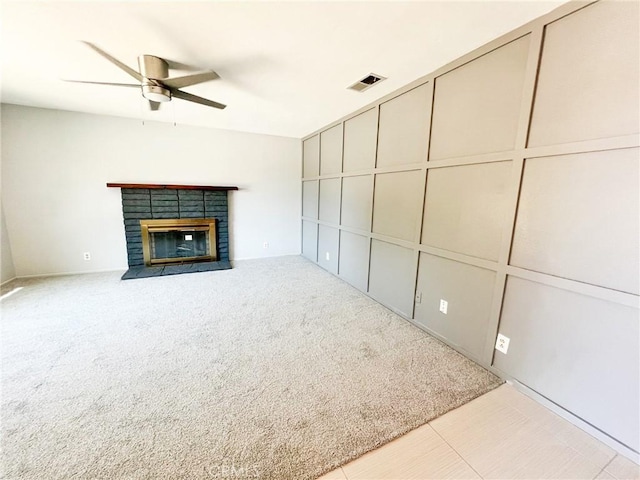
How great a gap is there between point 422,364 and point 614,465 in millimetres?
970

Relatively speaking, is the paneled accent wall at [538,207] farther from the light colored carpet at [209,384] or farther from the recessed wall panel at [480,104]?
the light colored carpet at [209,384]

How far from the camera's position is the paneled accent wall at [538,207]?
125 centimetres

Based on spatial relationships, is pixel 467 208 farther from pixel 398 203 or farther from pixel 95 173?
pixel 95 173

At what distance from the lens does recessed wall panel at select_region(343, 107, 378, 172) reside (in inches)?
118

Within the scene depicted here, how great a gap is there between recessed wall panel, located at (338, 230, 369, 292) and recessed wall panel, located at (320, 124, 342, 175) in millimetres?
1041

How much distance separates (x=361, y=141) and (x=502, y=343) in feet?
8.45

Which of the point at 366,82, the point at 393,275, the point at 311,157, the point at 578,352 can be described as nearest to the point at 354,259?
the point at 393,275

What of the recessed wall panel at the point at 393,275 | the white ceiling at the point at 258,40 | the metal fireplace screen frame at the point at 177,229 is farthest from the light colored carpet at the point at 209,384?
the white ceiling at the point at 258,40

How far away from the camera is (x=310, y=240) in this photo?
484cm

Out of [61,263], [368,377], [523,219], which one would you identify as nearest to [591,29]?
[523,219]

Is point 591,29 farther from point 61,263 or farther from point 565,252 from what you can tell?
point 61,263

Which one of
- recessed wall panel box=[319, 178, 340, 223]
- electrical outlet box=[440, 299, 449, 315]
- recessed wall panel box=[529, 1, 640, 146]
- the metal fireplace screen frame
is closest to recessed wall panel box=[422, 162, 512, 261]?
recessed wall panel box=[529, 1, 640, 146]

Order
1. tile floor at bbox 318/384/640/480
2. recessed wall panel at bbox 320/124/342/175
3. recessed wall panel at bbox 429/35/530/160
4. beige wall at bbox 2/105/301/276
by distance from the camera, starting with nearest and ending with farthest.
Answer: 1. tile floor at bbox 318/384/640/480
2. recessed wall panel at bbox 429/35/530/160
3. beige wall at bbox 2/105/301/276
4. recessed wall panel at bbox 320/124/342/175

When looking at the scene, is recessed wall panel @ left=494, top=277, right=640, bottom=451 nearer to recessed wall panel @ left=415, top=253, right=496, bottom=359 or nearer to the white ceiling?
recessed wall panel @ left=415, top=253, right=496, bottom=359
